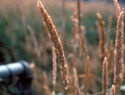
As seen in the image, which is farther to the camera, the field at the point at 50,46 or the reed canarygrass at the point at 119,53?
the field at the point at 50,46

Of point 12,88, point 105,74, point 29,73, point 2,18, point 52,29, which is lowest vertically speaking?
point 12,88

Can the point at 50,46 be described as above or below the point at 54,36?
below

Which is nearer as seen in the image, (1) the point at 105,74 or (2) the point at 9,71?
(1) the point at 105,74

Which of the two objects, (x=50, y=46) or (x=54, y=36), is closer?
(x=54, y=36)

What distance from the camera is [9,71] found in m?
1.12

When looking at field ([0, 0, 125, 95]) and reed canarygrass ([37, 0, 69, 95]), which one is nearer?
reed canarygrass ([37, 0, 69, 95])

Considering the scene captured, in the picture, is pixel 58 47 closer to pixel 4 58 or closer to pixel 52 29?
pixel 52 29

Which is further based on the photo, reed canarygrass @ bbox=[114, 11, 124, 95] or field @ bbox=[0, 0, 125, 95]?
field @ bbox=[0, 0, 125, 95]

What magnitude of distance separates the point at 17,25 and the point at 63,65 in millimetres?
3576

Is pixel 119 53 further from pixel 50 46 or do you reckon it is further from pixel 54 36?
pixel 50 46

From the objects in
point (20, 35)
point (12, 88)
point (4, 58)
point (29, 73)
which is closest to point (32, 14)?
point (20, 35)

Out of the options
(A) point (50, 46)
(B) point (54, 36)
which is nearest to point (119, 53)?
(B) point (54, 36)

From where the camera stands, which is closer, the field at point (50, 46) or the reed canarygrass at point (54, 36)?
the reed canarygrass at point (54, 36)

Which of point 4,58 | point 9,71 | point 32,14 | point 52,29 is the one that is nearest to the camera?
point 52,29
